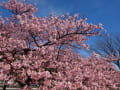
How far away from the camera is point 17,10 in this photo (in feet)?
30.1

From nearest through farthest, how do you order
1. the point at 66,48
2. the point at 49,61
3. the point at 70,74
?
the point at 70,74
the point at 49,61
the point at 66,48

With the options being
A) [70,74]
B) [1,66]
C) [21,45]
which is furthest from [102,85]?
[1,66]

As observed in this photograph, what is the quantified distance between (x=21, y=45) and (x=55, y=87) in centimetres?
250

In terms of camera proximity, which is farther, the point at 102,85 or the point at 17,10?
the point at 17,10

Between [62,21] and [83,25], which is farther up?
[62,21]

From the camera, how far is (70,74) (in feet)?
16.5

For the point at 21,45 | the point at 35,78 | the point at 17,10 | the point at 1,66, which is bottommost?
the point at 35,78

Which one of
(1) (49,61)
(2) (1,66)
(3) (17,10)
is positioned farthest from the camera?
(3) (17,10)

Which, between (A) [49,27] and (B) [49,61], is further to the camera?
(A) [49,27]

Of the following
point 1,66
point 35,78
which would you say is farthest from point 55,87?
point 1,66

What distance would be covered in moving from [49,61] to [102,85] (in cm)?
313

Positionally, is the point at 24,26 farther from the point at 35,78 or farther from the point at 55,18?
the point at 35,78

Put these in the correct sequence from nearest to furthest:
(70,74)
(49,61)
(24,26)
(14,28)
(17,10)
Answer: (70,74), (49,61), (24,26), (14,28), (17,10)

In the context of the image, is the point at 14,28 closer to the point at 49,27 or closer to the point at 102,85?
the point at 49,27
